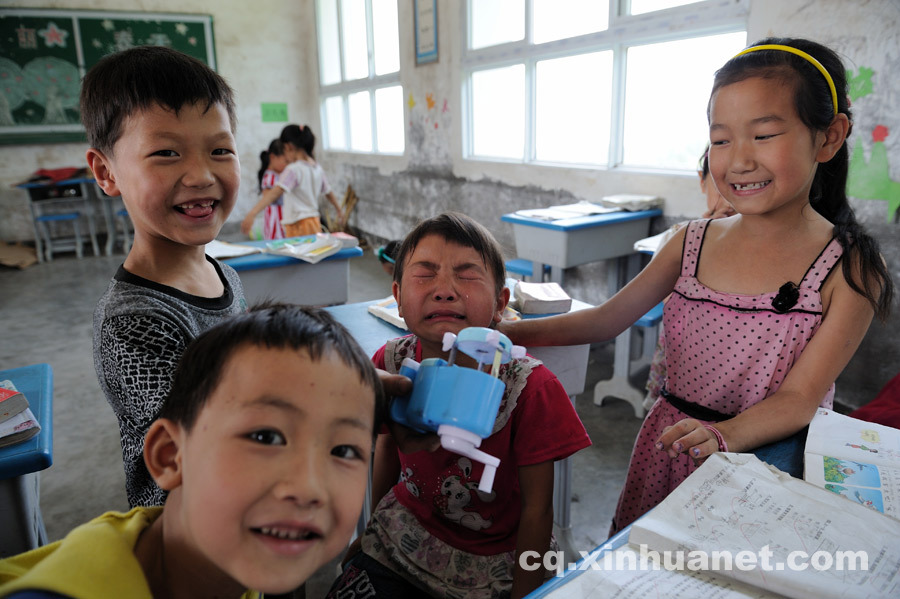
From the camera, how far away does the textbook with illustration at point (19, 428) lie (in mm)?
1123

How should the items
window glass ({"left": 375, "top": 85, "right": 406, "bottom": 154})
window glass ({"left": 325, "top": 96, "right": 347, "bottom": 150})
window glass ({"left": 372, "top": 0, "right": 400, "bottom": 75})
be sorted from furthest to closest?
window glass ({"left": 325, "top": 96, "right": 347, "bottom": 150}), window glass ({"left": 375, "top": 85, "right": 406, "bottom": 154}), window glass ({"left": 372, "top": 0, "right": 400, "bottom": 75})

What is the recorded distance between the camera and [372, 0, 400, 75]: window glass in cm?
605

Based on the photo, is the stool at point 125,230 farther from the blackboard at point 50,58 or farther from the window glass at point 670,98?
the window glass at point 670,98

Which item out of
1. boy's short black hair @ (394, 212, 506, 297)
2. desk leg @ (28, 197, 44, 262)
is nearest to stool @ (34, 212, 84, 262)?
desk leg @ (28, 197, 44, 262)

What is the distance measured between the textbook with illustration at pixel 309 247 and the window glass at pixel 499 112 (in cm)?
222

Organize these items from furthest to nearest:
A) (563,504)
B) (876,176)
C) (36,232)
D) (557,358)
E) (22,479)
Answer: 1. (36,232)
2. (876,176)
3. (563,504)
4. (557,358)
5. (22,479)

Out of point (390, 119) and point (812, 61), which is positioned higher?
point (390, 119)

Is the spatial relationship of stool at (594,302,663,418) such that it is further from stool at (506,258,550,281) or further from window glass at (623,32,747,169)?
window glass at (623,32,747,169)

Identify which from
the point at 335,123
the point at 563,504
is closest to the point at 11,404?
the point at 563,504

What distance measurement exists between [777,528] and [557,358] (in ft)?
2.95

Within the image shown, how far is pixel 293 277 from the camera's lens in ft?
9.05

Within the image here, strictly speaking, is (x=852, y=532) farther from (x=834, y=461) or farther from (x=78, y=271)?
(x=78, y=271)

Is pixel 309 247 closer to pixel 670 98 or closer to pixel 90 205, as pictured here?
pixel 670 98

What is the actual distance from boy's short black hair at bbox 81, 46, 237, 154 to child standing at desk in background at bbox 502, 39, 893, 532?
0.94 metres
